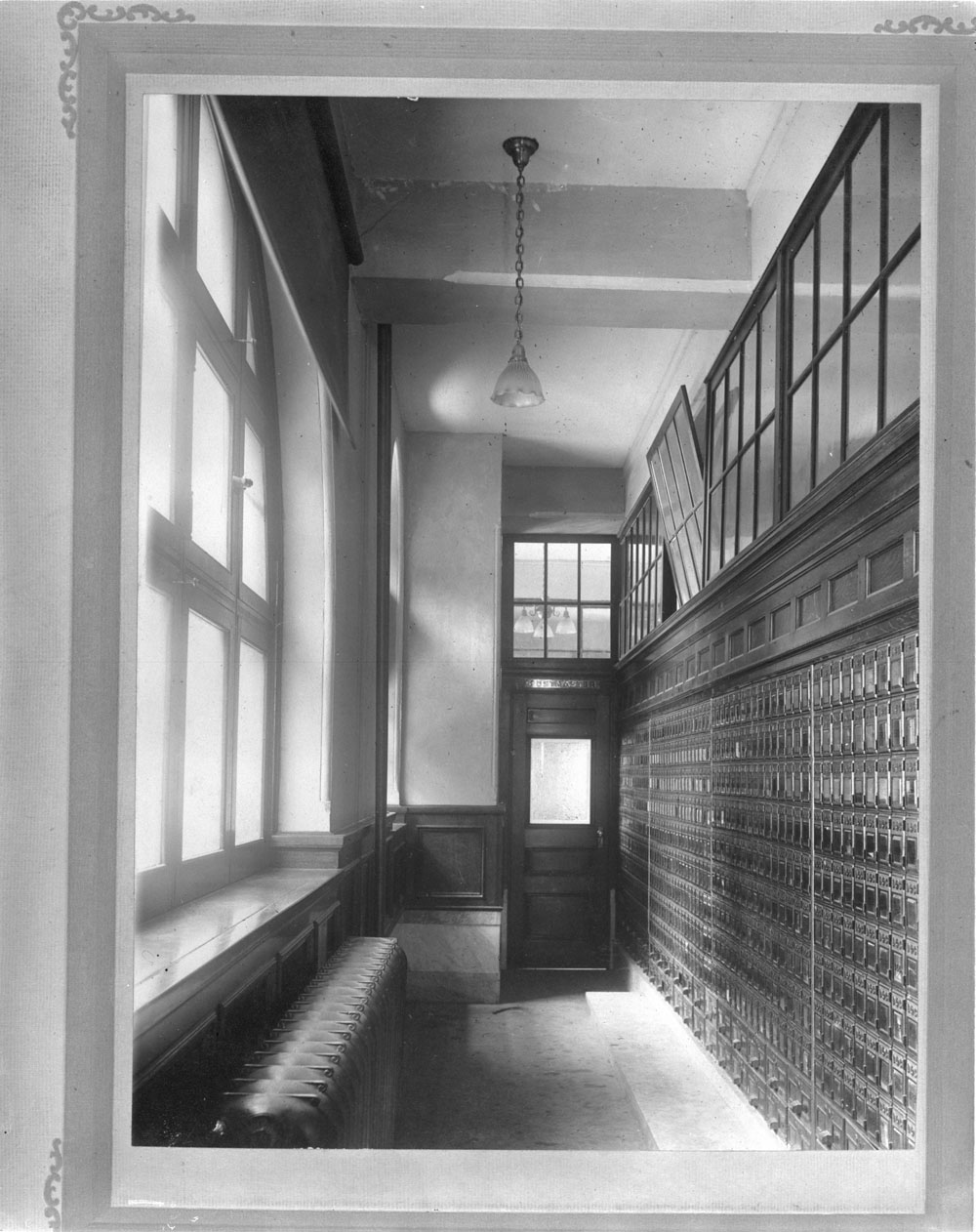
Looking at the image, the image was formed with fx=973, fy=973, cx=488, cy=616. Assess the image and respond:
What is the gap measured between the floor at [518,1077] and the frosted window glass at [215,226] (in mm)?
1751

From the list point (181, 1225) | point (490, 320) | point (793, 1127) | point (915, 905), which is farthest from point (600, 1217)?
point (490, 320)

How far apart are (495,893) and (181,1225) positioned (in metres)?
1.41

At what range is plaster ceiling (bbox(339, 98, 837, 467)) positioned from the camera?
193 centimetres

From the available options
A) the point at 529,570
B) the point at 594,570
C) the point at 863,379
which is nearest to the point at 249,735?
the point at 529,570

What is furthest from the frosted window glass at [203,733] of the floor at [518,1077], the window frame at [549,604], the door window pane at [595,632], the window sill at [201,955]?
the door window pane at [595,632]

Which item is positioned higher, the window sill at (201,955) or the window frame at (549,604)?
the window frame at (549,604)

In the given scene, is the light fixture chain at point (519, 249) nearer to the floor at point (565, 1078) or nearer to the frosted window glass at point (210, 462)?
the frosted window glass at point (210, 462)

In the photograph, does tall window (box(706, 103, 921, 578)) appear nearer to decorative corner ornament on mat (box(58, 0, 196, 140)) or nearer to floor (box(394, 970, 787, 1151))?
decorative corner ornament on mat (box(58, 0, 196, 140))

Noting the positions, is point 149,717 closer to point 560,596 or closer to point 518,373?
point 518,373

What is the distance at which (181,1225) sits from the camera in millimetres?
1593

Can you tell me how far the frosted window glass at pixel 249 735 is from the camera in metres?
2.12

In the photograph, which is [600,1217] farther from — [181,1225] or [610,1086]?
[181,1225]

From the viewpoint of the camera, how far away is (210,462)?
6.85ft

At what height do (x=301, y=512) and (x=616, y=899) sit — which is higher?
(x=301, y=512)
